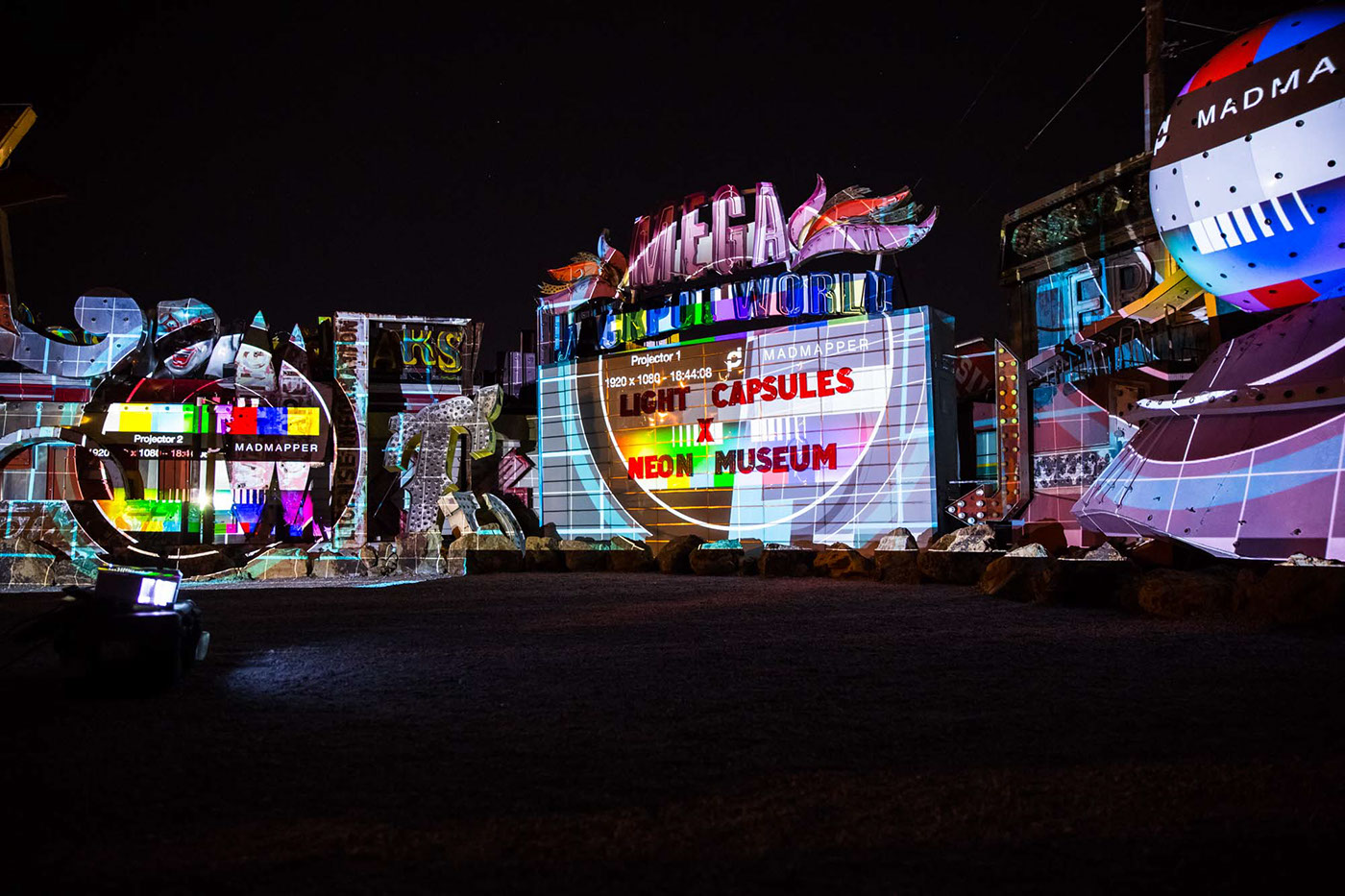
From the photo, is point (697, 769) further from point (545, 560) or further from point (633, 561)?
point (545, 560)

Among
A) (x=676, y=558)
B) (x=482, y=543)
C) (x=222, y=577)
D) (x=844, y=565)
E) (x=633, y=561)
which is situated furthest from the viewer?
(x=482, y=543)

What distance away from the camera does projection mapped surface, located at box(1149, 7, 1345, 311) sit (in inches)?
317

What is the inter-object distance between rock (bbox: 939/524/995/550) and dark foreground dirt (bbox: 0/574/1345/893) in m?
8.99

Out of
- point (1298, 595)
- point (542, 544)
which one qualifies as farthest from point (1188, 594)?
point (542, 544)

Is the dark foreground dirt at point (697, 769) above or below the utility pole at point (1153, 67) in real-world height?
below

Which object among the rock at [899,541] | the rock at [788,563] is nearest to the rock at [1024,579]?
the rock at [788,563]

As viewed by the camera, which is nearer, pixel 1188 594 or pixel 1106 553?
pixel 1188 594

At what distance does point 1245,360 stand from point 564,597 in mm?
7446

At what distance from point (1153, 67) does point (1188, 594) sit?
11743 mm

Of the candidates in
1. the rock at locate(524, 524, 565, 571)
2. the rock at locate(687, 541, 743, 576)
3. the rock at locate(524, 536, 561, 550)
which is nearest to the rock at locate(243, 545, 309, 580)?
the rock at locate(524, 524, 565, 571)

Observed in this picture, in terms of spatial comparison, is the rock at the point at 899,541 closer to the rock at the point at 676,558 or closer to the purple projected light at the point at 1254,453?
the rock at the point at 676,558

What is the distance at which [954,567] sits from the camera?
12.0 metres

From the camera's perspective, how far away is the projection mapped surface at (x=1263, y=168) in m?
8.05

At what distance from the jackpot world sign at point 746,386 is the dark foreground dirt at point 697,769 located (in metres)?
15.0
